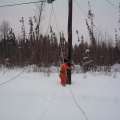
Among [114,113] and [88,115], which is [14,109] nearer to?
[88,115]

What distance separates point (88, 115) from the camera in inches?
90.7

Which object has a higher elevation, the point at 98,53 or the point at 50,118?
the point at 98,53

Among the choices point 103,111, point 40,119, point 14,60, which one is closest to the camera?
point 40,119

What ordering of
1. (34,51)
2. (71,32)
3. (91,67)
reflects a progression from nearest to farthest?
(71,32) < (91,67) < (34,51)

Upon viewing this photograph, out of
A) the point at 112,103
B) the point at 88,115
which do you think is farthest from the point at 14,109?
the point at 112,103

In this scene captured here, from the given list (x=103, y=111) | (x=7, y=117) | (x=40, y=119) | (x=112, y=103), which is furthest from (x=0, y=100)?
(x=112, y=103)

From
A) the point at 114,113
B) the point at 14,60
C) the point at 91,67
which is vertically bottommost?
the point at 114,113

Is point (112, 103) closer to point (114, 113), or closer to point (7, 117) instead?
point (114, 113)

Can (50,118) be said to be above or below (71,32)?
below

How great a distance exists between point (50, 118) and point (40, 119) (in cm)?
23

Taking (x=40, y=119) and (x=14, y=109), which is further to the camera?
(x=14, y=109)

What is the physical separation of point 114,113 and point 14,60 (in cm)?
1298

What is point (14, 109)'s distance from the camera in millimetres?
2506

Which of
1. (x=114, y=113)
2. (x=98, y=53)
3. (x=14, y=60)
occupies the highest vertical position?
(x=98, y=53)
